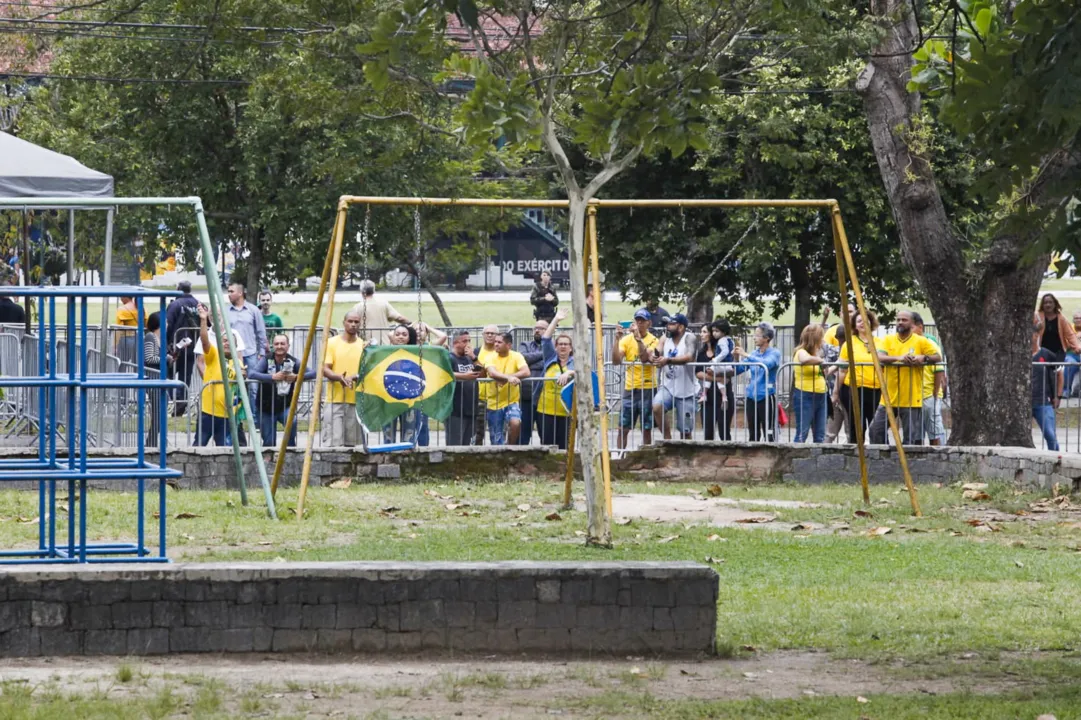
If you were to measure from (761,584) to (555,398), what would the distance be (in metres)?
7.72

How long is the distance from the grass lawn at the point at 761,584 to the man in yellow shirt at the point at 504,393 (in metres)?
1.72

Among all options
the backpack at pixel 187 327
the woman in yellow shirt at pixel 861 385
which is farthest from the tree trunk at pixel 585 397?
the backpack at pixel 187 327

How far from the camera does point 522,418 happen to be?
17.9 metres

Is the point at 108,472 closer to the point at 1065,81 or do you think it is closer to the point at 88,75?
the point at 1065,81

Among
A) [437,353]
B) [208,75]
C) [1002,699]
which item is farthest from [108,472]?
[208,75]

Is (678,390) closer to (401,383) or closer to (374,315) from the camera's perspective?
(401,383)

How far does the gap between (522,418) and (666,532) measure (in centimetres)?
590

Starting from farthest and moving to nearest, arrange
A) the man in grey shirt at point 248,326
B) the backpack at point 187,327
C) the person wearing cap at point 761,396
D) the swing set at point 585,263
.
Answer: the backpack at point 187,327 → the man in grey shirt at point 248,326 → the person wearing cap at point 761,396 → the swing set at point 585,263

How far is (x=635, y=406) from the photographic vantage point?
1816cm

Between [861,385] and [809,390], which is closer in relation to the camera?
[861,385]

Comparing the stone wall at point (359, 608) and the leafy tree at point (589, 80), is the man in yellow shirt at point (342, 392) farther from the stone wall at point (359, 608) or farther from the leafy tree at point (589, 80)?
the stone wall at point (359, 608)

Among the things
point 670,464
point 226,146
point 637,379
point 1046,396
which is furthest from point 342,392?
point 226,146

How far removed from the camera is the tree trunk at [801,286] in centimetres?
2620

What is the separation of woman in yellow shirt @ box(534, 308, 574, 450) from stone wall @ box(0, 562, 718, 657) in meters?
9.59
